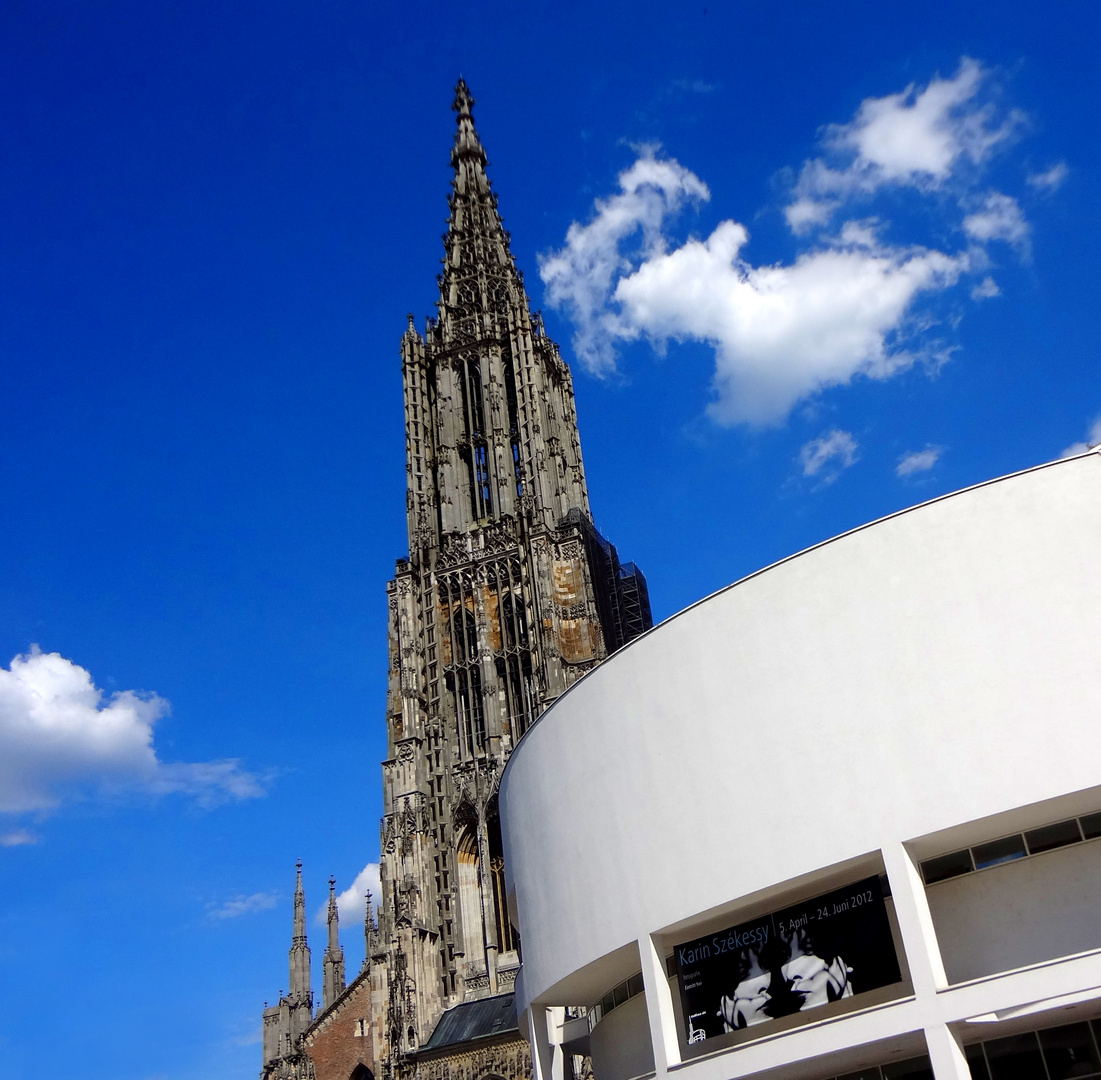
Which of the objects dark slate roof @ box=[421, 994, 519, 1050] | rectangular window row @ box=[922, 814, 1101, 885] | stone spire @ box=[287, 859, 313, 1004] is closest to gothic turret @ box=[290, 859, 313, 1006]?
stone spire @ box=[287, 859, 313, 1004]

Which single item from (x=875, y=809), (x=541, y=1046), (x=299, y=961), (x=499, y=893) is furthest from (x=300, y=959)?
(x=875, y=809)

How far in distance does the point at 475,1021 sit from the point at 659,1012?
24558 mm

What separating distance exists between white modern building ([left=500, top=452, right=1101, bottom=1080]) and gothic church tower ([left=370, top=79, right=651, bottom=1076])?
23657 millimetres

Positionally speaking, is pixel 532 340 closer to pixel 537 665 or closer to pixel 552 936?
pixel 537 665

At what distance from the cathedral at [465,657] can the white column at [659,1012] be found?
70.6 feet

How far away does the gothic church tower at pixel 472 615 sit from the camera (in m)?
47.0

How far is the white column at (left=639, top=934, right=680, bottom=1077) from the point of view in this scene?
21.6 m

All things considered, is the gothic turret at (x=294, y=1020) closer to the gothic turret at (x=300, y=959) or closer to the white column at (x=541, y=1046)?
the gothic turret at (x=300, y=959)

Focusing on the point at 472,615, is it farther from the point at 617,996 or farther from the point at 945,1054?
the point at 945,1054

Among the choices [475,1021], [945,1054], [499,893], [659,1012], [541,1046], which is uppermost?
[499,893]

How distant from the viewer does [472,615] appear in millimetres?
55281

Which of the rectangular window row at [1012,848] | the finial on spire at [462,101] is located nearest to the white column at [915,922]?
the rectangular window row at [1012,848]

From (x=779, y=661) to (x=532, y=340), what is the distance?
42962mm

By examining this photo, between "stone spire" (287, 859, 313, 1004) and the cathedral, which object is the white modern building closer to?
the cathedral
